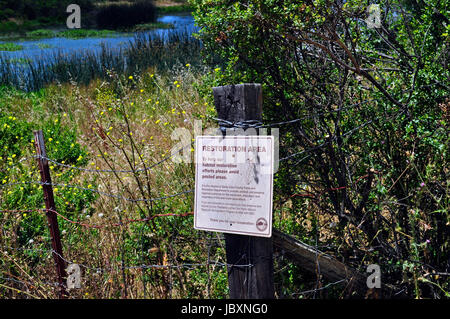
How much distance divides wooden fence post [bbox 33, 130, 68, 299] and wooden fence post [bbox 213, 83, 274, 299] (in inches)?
51.8

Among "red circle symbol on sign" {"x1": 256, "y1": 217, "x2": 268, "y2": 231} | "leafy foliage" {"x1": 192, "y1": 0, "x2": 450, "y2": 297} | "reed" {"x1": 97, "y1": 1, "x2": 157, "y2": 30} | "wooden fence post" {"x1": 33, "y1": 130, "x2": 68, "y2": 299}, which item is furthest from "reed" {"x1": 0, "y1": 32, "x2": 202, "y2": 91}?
"reed" {"x1": 97, "y1": 1, "x2": 157, "y2": 30}

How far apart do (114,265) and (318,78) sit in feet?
6.37

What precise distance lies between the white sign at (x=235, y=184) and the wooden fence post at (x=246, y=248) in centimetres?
9

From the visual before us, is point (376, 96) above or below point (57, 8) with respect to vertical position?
below

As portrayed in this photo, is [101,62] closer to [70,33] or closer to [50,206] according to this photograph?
[50,206]

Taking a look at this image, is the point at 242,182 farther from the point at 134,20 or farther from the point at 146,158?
the point at 134,20

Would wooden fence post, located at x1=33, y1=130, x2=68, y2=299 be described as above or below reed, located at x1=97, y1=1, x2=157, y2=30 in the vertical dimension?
below

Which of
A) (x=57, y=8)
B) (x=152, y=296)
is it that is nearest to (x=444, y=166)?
(x=152, y=296)

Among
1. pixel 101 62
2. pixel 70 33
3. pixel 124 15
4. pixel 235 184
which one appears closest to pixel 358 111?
pixel 235 184

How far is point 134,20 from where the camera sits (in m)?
33.0

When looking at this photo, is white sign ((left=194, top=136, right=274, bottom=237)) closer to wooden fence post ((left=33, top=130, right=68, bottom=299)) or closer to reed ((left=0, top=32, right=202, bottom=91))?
wooden fence post ((left=33, top=130, right=68, bottom=299))

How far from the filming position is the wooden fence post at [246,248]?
6.59 ft

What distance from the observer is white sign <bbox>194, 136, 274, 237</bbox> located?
1911mm
